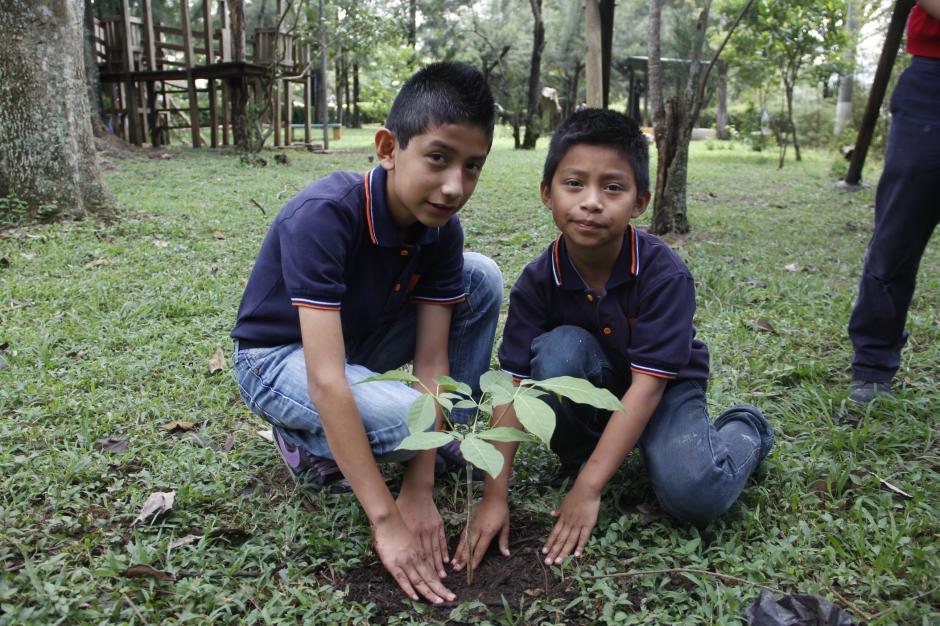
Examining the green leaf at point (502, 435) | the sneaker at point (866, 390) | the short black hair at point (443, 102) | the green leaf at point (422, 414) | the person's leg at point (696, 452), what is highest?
the short black hair at point (443, 102)

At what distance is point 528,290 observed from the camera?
2.14 meters

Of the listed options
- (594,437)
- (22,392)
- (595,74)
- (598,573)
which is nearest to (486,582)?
(598,573)

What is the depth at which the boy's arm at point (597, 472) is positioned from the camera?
1848mm

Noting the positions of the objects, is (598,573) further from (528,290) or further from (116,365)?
(116,365)

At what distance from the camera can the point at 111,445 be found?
92.4 inches

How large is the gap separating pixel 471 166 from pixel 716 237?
400 cm

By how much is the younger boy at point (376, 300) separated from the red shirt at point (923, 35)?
1629mm

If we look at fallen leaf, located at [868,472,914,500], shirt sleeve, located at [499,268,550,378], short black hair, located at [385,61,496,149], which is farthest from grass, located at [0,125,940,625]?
short black hair, located at [385,61,496,149]

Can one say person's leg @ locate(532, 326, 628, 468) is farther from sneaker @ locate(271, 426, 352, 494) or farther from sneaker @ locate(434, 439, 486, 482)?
sneaker @ locate(271, 426, 352, 494)

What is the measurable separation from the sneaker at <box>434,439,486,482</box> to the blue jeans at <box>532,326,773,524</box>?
9.7 inches

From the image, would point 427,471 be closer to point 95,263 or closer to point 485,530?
point 485,530

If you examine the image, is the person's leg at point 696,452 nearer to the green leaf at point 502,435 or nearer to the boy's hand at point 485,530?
the boy's hand at point 485,530

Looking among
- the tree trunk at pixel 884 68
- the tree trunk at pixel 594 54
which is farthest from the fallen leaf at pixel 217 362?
the tree trunk at pixel 884 68

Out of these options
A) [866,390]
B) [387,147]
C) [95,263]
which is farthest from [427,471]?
[95,263]
